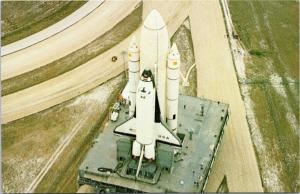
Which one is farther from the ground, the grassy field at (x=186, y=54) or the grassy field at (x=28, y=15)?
the grassy field at (x=28, y=15)

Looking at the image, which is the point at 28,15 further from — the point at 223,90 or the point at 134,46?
the point at 134,46

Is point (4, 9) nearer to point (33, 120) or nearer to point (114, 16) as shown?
point (114, 16)

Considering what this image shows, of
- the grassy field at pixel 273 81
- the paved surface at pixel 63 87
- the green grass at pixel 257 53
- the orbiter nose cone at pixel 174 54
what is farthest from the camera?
the green grass at pixel 257 53

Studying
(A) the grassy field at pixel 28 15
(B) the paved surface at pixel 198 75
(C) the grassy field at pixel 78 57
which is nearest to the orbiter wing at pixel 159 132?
(B) the paved surface at pixel 198 75

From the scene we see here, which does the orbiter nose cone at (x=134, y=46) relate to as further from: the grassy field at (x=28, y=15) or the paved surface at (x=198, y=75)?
the grassy field at (x=28, y=15)

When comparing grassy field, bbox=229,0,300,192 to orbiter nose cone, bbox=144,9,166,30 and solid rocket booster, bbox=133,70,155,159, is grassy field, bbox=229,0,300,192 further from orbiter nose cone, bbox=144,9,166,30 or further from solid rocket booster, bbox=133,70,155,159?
orbiter nose cone, bbox=144,9,166,30

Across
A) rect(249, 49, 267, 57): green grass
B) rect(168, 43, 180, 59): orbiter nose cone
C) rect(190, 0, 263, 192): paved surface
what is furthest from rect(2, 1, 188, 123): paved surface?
rect(168, 43, 180, 59): orbiter nose cone

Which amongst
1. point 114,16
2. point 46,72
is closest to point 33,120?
point 46,72
